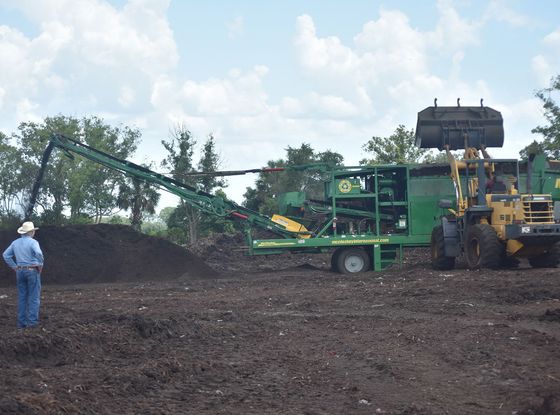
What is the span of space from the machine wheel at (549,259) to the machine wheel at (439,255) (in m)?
2.14

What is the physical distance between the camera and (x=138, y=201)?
40.1 m

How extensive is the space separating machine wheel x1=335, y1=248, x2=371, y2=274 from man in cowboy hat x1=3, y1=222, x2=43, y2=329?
1277 centimetres

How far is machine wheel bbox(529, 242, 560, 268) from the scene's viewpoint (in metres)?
20.2

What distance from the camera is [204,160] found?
4012 cm

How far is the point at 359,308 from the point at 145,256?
10894mm

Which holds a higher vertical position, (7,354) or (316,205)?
(316,205)

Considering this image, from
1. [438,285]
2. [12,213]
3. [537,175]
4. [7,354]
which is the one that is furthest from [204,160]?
[7,354]

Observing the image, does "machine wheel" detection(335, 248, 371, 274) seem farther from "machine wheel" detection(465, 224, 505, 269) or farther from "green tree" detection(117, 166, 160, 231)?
"green tree" detection(117, 166, 160, 231)

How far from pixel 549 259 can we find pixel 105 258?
→ 12.5 metres

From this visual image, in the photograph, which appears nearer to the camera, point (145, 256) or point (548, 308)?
point (548, 308)

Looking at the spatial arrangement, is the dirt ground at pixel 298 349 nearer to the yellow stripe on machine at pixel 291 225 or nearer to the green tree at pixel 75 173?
the yellow stripe on machine at pixel 291 225

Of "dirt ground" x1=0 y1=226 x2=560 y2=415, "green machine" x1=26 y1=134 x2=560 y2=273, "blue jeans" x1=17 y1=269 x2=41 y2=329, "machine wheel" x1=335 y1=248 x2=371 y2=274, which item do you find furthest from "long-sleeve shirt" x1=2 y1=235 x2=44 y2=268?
"machine wheel" x1=335 y1=248 x2=371 y2=274

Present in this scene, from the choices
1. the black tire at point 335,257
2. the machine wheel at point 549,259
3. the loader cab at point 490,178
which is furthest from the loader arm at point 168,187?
the machine wheel at point 549,259

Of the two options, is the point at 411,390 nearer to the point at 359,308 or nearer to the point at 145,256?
the point at 359,308
